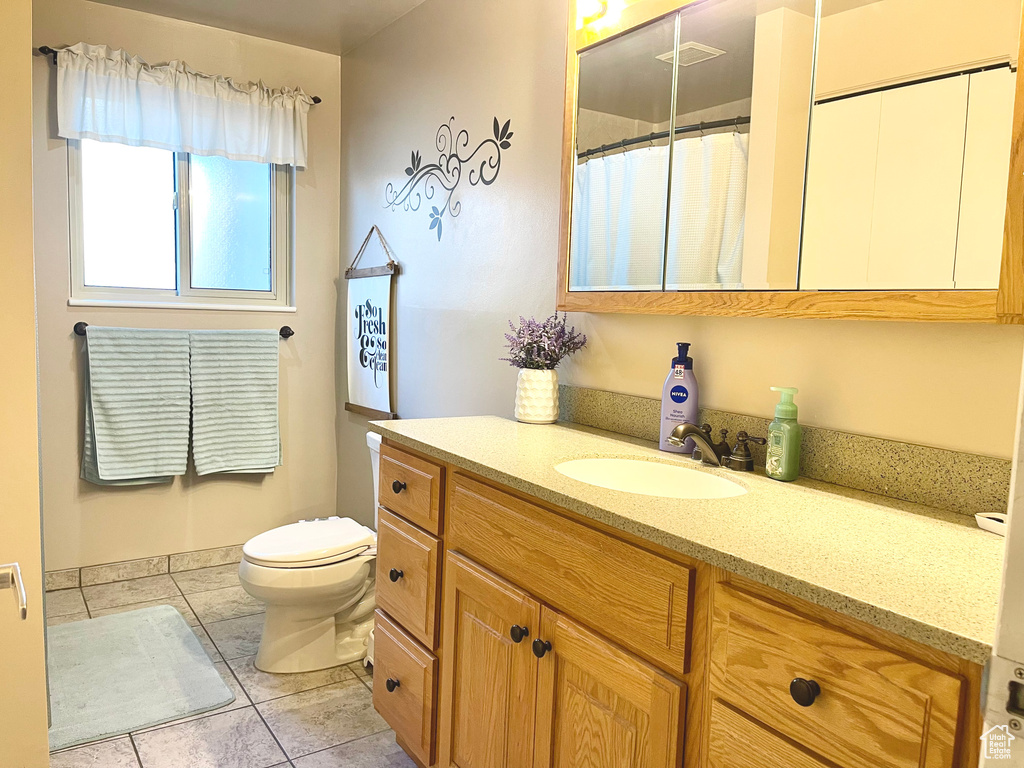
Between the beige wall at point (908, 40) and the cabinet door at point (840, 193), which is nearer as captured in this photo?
the beige wall at point (908, 40)

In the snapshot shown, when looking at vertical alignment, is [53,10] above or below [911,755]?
above

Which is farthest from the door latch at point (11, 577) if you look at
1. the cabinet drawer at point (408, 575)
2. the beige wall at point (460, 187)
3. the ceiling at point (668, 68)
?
the ceiling at point (668, 68)

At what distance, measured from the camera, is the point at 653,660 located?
3.65 feet

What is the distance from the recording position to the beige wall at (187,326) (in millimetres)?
2865

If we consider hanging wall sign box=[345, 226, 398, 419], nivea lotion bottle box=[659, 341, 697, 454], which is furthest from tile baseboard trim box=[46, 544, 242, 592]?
nivea lotion bottle box=[659, 341, 697, 454]

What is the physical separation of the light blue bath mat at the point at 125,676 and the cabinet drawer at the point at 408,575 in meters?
0.78

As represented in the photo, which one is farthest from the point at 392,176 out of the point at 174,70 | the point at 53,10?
the point at 53,10

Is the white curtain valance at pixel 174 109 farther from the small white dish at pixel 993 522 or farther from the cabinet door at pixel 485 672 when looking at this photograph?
the small white dish at pixel 993 522

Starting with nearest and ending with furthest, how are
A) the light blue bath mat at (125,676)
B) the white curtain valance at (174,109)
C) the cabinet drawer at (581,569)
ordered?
the cabinet drawer at (581,569)
the light blue bath mat at (125,676)
the white curtain valance at (174,109)

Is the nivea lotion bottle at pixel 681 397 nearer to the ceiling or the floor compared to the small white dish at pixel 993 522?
nearer to the ceiling

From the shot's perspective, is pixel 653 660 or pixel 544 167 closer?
pixel 653 660

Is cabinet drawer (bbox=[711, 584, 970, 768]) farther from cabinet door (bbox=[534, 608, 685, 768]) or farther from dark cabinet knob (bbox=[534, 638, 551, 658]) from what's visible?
dark cabinet knob (bbox=[534, 638, 551, 658])

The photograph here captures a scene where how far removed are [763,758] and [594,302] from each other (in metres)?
1.21

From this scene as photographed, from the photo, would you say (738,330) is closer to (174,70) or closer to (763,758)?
(763,758)
